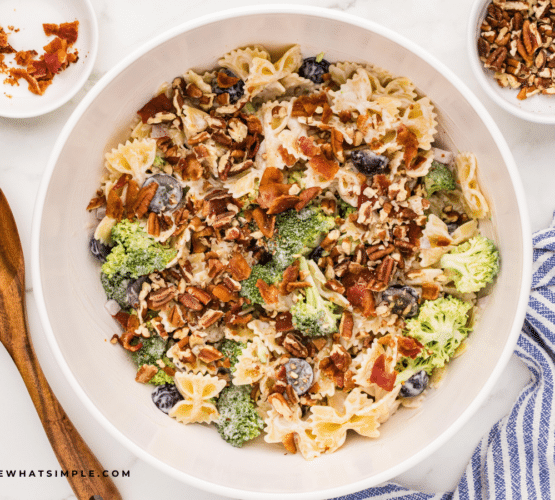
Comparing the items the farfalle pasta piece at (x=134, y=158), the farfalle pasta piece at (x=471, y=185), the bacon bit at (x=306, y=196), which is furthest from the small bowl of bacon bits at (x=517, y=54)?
the farfalle pasta piece at (x=134, y=158)

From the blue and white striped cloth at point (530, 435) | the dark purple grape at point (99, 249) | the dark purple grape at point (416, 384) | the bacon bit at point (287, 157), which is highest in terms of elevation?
the bacon bit at point (287, 157)

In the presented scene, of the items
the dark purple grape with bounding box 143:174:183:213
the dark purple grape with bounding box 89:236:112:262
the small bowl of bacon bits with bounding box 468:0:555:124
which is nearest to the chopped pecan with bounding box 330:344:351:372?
the dark purple grape with bounding box 143:174:183:213

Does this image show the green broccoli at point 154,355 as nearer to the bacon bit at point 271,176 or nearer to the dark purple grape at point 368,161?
the bacon bit at point 271,176

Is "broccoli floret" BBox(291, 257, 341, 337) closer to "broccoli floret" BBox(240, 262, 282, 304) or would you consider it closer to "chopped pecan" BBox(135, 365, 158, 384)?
"broccoli floret" BBox(240, 262, 282, 304)

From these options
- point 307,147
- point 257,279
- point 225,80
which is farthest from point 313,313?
point 225,80

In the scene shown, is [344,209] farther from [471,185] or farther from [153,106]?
[153,106]

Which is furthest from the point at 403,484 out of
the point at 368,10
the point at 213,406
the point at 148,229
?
the point at 368,10
